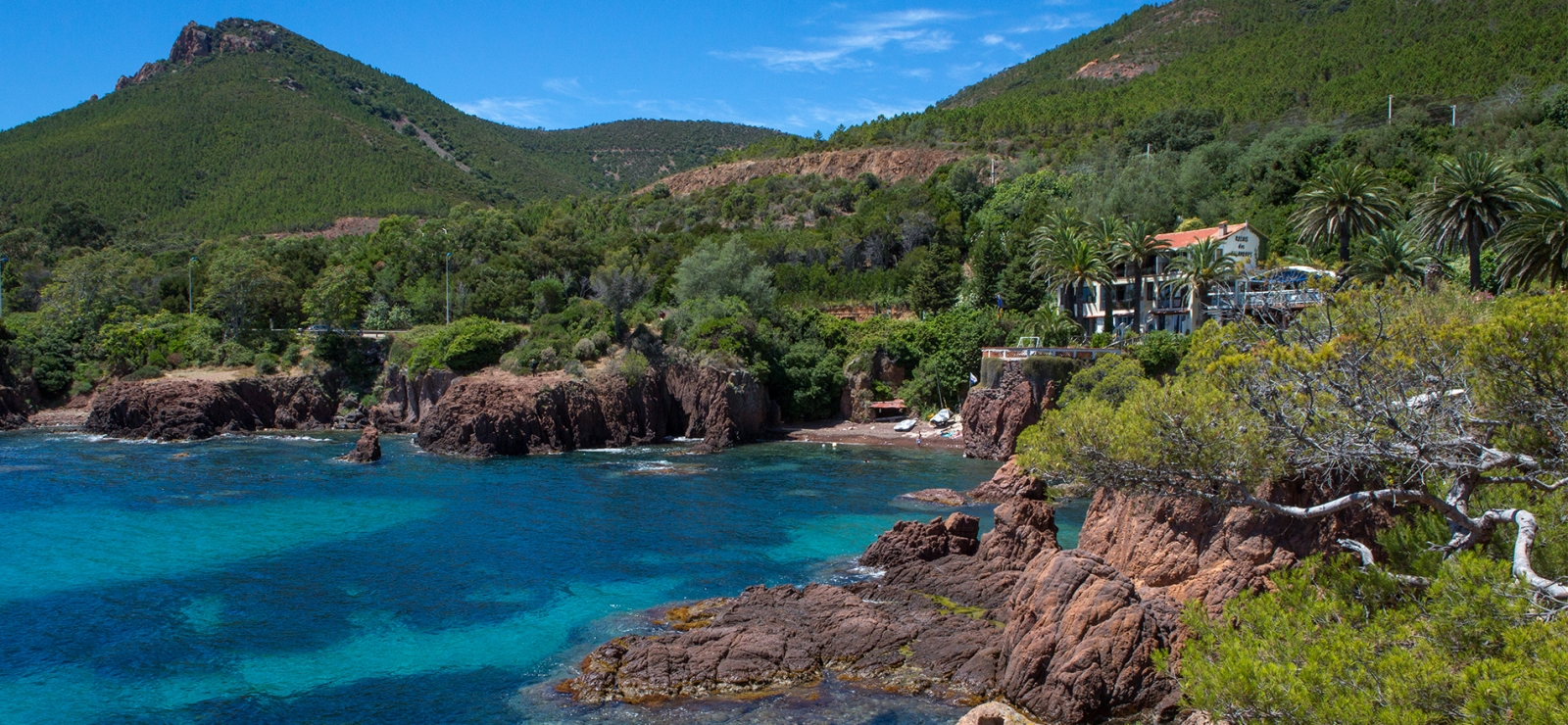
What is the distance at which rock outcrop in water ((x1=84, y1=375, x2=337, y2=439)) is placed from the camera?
56750 millimetres

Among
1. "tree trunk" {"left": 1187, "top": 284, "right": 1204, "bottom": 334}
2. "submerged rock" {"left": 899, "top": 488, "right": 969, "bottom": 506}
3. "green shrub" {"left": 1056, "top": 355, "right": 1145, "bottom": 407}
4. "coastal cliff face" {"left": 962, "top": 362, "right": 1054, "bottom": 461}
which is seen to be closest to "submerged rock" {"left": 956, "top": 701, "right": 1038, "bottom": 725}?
"submerged rock" {"left": 899, "top": 488, "right": 969, "bottom": 506}

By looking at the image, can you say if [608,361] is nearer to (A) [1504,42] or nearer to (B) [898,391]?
(B) [898,391]

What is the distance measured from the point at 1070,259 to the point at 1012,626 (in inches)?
1530

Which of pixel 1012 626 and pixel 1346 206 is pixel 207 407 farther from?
pixel 1346 206

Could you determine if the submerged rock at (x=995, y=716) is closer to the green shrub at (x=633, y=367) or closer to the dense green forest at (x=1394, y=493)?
the dense green forest at (x=1394, y=493)

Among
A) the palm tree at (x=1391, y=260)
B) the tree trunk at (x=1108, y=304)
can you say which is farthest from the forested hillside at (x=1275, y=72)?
the palm tree at (x=1391, y=260)

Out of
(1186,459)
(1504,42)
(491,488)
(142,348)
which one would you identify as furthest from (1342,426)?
(1504,42)

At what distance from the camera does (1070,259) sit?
55.2 meters

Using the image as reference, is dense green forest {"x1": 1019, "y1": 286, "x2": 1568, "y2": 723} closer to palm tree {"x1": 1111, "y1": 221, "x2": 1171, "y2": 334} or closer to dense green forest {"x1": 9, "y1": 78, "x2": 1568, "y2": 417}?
dense green forest {"x1": 9, "y1": 78, "x2": 1568, "y2": 417}

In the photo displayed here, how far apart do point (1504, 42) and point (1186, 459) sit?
92619 mm

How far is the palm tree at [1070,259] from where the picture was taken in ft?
179

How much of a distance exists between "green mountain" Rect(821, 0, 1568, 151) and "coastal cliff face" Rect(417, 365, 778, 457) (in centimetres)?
6023

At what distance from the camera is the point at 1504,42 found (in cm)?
8462

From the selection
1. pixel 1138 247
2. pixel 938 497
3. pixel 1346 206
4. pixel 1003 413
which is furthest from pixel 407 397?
pixel 1346 206
